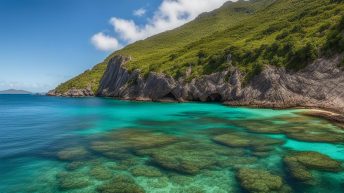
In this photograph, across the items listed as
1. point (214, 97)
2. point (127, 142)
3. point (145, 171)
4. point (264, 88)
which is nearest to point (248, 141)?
point (127, 142)

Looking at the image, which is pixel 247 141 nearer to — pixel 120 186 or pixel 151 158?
pixel 151 158

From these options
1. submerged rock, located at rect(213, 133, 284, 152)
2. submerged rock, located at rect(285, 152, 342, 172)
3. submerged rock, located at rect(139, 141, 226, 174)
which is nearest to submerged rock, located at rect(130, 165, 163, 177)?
submerged rock, located at rect(139, 141, 226, 174)

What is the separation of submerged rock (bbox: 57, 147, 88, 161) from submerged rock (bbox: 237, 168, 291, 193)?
14217 millimetres

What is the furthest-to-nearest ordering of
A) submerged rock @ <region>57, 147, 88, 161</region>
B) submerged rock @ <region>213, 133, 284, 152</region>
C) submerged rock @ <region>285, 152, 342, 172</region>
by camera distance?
submerged rock @ <region>213, 133, 284, 152</region>, submerged rock @ <region>57, 147, 88, 161</region>, submerged rock @ <region>285, 152, 342, 172</region>

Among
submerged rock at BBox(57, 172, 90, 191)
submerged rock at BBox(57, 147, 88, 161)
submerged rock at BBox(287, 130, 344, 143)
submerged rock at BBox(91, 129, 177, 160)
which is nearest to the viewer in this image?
submerged rock at BBox(57, 172, 90, 191)

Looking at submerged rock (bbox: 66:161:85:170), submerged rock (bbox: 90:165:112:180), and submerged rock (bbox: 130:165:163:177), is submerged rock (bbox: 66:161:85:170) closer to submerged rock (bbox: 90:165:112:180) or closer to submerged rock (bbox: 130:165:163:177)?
submerged rock (bbox: 90:165:112:180)

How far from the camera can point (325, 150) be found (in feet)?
87.4

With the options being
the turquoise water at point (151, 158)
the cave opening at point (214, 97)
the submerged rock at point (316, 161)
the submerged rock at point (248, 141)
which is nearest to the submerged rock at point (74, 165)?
the turquoise water at point (151, 158)

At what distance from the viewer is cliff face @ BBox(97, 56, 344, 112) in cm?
5569

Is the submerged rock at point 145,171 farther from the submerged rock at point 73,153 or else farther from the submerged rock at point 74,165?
the submerged rock at point 73,153

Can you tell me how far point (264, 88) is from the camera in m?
69.4

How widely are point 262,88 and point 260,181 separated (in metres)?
54.8

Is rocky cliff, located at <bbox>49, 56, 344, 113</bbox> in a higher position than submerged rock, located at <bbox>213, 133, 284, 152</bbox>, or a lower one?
higher

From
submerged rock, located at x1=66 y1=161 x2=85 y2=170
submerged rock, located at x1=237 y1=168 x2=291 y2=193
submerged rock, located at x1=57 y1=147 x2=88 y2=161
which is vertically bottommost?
submerged rock, located at x1=237 y1=168 x2=291 y2=193
